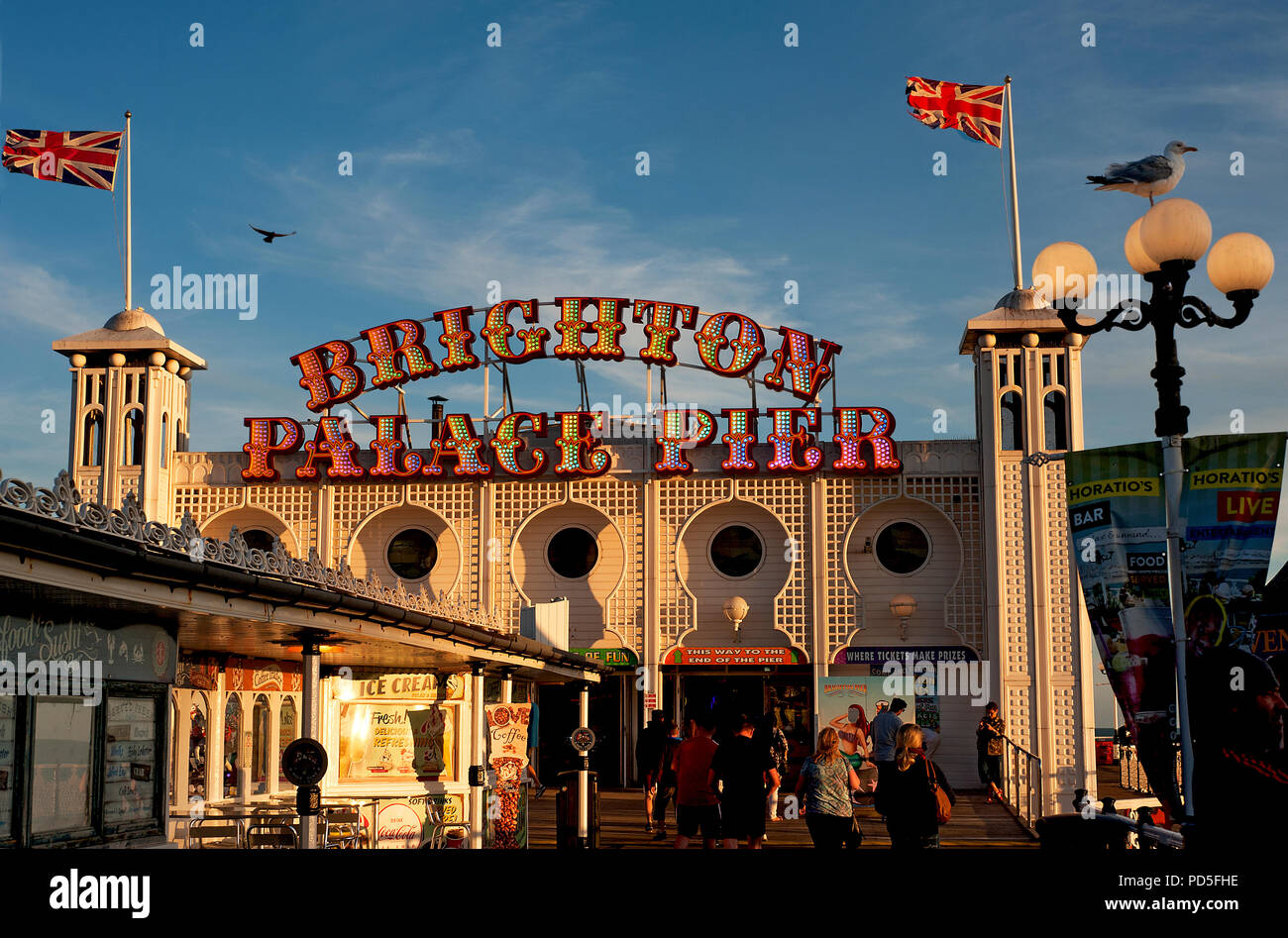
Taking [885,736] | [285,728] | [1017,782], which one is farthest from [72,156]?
[1017,782]

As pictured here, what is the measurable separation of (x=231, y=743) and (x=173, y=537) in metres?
8.51

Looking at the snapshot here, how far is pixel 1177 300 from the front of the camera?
1036 centimetres

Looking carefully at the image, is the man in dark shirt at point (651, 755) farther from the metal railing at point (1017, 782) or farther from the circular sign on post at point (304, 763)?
the circular sign on post at point (304, 763)

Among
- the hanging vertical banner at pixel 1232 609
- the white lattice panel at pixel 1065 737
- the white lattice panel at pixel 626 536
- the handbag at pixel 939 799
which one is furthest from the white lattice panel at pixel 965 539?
the handbag at pixel 939 799

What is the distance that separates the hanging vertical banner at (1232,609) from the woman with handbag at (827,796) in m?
2.77

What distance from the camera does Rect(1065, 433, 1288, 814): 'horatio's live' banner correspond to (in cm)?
1033

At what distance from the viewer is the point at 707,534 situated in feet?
94.7

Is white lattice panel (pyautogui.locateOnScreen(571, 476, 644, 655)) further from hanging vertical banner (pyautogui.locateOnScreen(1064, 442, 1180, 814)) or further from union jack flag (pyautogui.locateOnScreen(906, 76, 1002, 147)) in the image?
hanging vertical banner (pyautogui.locateOnScreen(1064, 442, 1180, 814))

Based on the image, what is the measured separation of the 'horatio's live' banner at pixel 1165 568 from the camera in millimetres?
10328

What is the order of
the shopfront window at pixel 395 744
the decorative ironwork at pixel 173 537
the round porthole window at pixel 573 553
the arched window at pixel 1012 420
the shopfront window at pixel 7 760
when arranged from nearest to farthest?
the decorative ironwork at pixel 173 537, the shopfront window at pixel 7 760, the shopfront window at pixel 395 744, the arched window at pixel 1012 420, the round porthole window at pixel 573 553

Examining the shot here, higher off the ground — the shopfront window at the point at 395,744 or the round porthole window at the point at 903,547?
the round porthole window at the point at 903,547
